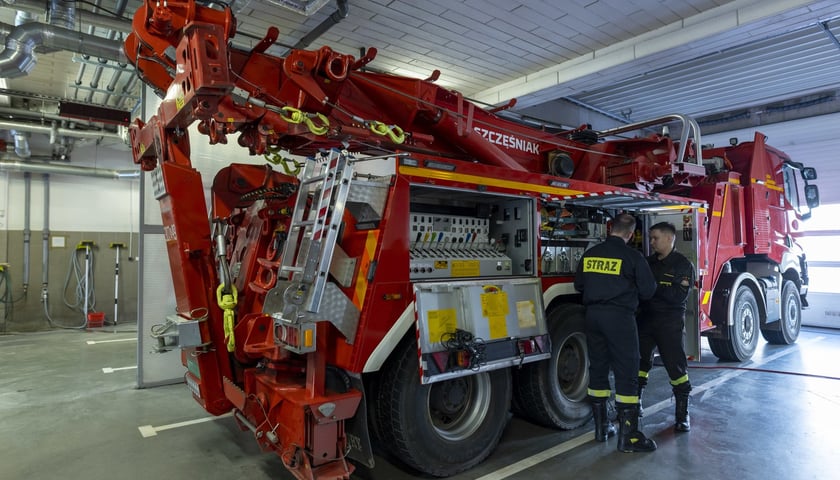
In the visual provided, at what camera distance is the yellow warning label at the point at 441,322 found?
3.42 meters

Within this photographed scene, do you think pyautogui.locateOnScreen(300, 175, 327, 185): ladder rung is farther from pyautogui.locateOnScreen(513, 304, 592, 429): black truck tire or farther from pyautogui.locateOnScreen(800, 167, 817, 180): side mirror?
pyautogui.locateOnScreen(800, 167, 817, 180): side mirror

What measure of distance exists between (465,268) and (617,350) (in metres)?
1.45

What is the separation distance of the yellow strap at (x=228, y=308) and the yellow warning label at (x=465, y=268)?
5.46ft

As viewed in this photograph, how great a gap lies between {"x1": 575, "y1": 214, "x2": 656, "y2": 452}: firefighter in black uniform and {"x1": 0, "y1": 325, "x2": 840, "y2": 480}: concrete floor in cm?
26

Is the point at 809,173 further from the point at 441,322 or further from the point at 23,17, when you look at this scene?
the point at 23,17

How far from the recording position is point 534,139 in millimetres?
5312

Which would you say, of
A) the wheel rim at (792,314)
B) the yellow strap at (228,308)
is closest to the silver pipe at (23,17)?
the yellow strap at (228,308)

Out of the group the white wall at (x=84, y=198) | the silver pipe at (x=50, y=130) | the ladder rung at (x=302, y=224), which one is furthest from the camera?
the white wall at (x=84, y=198)

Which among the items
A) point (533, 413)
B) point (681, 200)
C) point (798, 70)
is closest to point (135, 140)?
point (533, 413)

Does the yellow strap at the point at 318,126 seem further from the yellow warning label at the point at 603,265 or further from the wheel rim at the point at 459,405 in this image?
the yellow warning label at the point at 603,265

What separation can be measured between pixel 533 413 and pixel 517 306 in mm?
1129

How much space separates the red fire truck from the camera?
3131 mm

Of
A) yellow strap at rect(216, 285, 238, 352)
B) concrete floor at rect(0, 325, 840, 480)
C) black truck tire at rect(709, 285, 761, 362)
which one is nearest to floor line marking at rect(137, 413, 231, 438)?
concrete floor at rect(0, 325, 840, 480)

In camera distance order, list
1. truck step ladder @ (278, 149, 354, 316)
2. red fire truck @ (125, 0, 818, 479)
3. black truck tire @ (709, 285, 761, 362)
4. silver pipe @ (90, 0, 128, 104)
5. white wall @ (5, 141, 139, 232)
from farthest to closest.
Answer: white wall @ (5, 141, 139, 232), black truck tire @ (709, 285, 761, 362), silver pipe @ (90, 0, 128, 104), red fire truck @ (125, 0, 818, 479), truck step ladder @ (278, 149, 354, 316)
